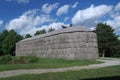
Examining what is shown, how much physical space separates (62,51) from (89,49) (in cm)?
564

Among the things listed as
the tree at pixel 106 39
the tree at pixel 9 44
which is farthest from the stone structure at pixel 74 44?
the tree at pixel 9 44

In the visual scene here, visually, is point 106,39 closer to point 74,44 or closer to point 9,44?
point 74,44

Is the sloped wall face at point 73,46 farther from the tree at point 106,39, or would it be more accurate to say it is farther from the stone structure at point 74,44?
the tree at point 106,39

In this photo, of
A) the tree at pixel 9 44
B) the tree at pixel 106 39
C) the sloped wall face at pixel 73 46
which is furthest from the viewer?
the tree at pixel 9 44

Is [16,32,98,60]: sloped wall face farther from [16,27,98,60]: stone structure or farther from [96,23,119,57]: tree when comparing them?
[96,23,119,57]: tree

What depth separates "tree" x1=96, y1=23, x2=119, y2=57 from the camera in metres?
62.1

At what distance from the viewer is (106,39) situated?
62094mm

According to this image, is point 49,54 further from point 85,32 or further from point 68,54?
point 85,32

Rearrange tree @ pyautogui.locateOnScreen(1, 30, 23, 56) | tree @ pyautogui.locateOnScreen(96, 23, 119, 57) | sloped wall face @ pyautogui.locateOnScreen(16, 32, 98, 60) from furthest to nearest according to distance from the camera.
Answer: tree @ pyautogui.locateOnScreen(1, 30, 23, 56)
tree @ pyautogui.locateOnScreen(96, 23, 119, 57)
sloped wall face @ pyautogui.locateOnScreen(16, 32, 98, 60)

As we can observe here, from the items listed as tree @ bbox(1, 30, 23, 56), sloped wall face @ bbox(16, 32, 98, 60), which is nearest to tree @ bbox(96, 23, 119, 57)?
sloped wall face @ bbox(16, 32, 98, 60)

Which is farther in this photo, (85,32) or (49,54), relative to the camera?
(49,54)

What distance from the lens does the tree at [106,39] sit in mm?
62062

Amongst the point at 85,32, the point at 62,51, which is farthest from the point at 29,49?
the point at 85,32

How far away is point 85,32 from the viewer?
37.8 m
